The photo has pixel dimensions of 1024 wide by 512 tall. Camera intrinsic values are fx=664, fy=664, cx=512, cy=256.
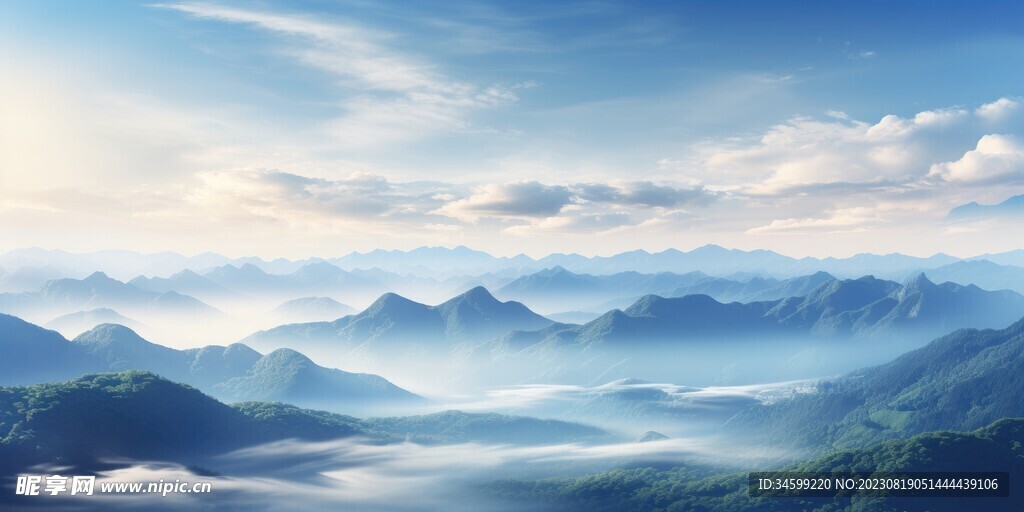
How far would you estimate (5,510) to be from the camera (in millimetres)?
193500

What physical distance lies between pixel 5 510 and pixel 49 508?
1067 cm

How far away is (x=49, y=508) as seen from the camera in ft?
655
